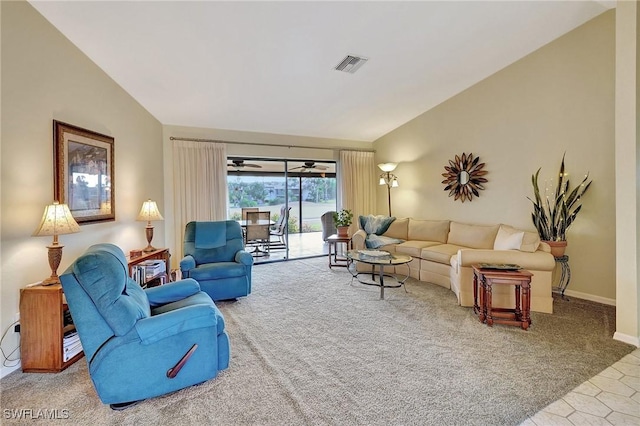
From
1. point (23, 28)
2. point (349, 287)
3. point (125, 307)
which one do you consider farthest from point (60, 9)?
point (349, 287)

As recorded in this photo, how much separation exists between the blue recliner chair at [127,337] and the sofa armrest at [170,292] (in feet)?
1.41

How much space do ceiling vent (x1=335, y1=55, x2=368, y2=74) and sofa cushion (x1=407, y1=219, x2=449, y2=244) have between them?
291cm

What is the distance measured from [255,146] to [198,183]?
1.26 meters

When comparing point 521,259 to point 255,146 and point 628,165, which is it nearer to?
point 628,165

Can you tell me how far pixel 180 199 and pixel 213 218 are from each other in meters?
0.62

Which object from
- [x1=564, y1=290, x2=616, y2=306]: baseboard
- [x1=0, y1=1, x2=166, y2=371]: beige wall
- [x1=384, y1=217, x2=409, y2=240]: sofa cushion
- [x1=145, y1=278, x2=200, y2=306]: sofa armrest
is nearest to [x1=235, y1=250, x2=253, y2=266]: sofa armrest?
[x1=145, y1=278, x2=200, y2=306]: sofa armrest

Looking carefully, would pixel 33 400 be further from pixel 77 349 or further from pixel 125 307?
pixel 125 307

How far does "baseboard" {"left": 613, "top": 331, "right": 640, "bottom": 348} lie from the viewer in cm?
259

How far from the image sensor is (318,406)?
6.18 ft

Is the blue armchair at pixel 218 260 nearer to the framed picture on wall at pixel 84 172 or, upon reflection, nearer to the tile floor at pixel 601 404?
the framed picture on wall at pixel 84 172

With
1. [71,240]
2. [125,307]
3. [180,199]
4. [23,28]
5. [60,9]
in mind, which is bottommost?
[125,307]

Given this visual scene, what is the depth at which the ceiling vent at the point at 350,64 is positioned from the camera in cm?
365

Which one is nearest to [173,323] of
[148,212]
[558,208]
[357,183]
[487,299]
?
[148,212]

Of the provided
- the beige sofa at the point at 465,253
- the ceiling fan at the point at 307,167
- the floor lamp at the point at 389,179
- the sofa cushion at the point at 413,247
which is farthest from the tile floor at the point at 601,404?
the ceiling fan at the point at 307,167
